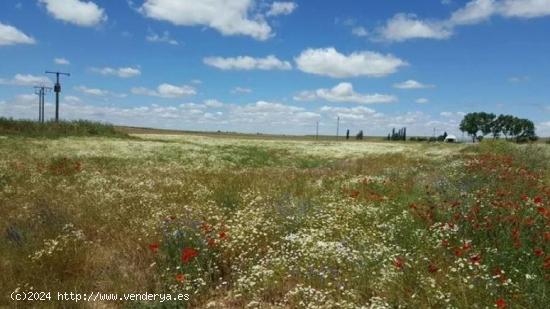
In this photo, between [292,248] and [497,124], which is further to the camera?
[497,124]

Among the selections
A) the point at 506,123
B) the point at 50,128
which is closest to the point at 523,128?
the point at 506,123

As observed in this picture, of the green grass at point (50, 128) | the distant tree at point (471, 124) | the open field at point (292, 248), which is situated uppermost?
the distant tree at point (471, 124)

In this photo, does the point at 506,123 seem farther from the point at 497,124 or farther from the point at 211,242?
the point at 211,242

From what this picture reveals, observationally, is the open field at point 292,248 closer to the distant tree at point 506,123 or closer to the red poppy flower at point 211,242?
the red poppy flower at point 211,242

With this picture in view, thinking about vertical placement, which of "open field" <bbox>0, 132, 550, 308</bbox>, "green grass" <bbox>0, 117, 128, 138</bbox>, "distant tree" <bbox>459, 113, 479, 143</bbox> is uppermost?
"distant tree" <bbox>459, 113, 479, 143</bbox>

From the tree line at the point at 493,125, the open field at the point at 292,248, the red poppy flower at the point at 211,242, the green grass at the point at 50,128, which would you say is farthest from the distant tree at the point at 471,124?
the red poppy flower at the point at 211,242

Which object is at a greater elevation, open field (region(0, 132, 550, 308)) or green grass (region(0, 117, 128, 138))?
green grass (region(0, 117, 128, 138))

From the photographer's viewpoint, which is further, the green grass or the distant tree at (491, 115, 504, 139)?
the distant tree at (491, 115, 504, 139)

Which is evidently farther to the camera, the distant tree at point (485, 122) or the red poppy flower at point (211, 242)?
the distant tree at point (485, 122)

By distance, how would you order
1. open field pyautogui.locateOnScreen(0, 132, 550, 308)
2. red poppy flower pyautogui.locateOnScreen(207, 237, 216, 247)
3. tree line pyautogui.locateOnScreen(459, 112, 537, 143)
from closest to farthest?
open field pyautogui.locateOnScreen(0, 132, 550, 308) → red poppy flower pyautogui.locateOnScreen(207, 237, 216, 247) → tree line pyautogui.locateOnScreen(459, 112, 537, 143)

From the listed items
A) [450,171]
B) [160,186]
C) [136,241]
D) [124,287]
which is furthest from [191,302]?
[450,171]

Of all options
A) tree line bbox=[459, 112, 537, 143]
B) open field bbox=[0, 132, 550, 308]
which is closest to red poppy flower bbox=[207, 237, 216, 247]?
open field bbox=[0, 132, 550, 308]

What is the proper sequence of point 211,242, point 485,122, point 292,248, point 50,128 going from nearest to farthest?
point 211,242 < point 292,248 < point 50,128 < point 485,122

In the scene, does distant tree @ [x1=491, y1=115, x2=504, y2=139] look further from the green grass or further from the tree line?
the green grass
